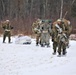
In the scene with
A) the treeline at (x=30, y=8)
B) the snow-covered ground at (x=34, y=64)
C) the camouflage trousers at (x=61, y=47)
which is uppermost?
the treeline at (x=30, y=8)

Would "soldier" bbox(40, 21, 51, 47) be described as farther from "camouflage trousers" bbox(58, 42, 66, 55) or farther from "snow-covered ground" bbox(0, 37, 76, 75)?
"camouflage trousers" bbox(58, 42, 66, 55)

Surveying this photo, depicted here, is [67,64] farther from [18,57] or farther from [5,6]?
[5,6]

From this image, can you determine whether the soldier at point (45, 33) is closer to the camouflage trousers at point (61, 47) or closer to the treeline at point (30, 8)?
the camouflage trousers at point (61, 47)

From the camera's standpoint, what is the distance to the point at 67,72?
12500 millimetres

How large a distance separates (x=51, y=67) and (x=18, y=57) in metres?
4.18

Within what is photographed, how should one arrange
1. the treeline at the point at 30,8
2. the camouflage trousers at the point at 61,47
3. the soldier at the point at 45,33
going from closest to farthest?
1. the camouflage trousers at the point at 61,47
2. the soldier at the point at 45,33
3. the treeline at the point at 30,8

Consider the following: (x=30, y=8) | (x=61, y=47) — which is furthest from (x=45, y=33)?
(x=30, y=8)

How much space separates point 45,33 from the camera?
2338 centimetres

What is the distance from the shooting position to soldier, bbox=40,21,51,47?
75.8 feet

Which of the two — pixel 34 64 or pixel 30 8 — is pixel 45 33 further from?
pixel 30 8

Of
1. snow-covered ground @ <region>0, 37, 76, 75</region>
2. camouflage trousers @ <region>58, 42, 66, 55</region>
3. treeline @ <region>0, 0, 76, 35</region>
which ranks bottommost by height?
snow-covered ground @ <region>0, 37, 76, 75</region>

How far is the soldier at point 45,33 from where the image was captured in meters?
23.1

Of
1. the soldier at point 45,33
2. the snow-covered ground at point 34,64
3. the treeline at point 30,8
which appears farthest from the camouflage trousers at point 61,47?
the treeline at point 30,8

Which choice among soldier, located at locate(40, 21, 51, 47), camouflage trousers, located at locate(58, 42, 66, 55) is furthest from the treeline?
camouflage trousers, located at locate(58, 42, 66, 55)
